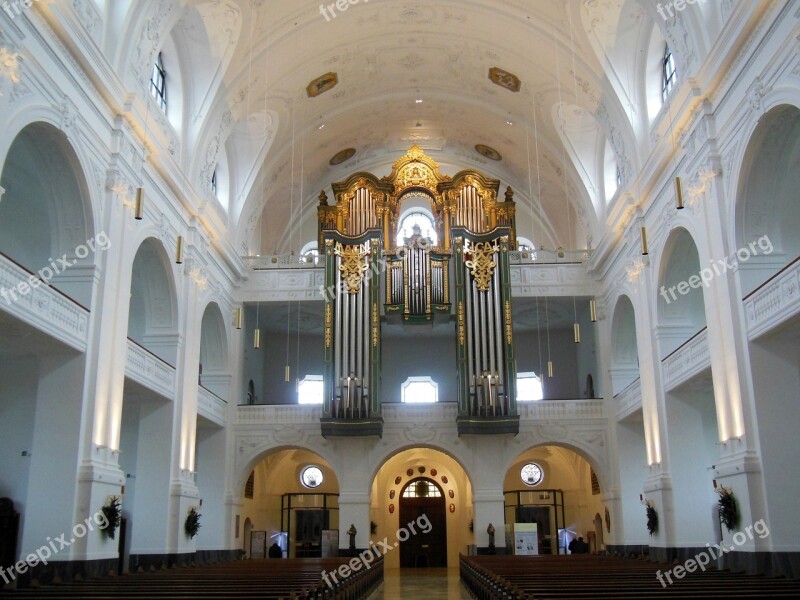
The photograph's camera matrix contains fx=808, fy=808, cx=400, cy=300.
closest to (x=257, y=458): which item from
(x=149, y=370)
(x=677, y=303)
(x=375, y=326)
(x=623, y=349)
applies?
(x=375, y=326)

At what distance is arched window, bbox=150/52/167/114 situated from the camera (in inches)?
736

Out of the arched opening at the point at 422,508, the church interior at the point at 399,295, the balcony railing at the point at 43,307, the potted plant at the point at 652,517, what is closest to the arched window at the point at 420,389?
the church interior at the point at 399,295

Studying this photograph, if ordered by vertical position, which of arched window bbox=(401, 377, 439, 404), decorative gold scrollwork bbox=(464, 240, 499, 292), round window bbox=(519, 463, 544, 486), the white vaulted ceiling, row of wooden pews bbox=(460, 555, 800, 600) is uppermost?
the white vaulted ceiling

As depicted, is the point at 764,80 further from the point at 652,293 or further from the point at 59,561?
the point at 59,561

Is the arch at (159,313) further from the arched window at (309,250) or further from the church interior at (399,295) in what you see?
the arched window at (309,250)

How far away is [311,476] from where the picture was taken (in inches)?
1192

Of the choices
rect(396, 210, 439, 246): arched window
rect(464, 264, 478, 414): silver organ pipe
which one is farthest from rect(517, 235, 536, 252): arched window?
rect(464, 264, 478, 414): silver organ pipe

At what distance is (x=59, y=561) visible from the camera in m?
13.5

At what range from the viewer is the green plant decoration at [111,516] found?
14625mm

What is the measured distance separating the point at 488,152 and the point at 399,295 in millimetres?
7256

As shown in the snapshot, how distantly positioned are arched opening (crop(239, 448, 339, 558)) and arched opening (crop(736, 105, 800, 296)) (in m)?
18.3

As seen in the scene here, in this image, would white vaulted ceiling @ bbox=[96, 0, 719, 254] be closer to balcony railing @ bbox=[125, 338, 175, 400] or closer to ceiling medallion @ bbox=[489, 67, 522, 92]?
ceiling medallion @ bbox=[489, 67, 522, 92]

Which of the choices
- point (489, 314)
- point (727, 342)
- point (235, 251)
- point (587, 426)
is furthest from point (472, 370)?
point (727, 342)

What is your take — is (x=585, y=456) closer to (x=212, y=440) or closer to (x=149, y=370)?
(x=212, y=440)
